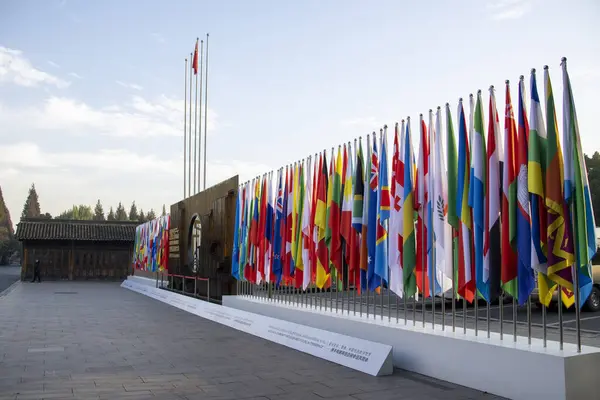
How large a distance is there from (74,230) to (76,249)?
1.27m

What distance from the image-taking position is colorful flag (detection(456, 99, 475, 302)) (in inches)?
246

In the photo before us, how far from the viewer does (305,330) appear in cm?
834

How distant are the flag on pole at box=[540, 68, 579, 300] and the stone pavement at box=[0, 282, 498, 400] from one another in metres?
1.44

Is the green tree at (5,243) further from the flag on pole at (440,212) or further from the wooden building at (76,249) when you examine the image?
the flag on pole at (440,212)

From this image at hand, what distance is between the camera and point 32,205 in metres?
105

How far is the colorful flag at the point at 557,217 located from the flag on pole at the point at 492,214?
64 cm

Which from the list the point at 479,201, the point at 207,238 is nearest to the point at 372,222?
the point at 479,201

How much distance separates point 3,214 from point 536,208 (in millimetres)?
102203

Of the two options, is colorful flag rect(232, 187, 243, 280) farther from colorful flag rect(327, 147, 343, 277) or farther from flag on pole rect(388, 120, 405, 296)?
flag on pole rect(388, 120, 405, 296)

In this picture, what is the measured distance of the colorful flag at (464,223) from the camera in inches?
246

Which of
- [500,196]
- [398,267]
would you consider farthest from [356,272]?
[500,196]

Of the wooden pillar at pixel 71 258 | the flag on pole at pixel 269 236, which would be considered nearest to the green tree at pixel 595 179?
the flag on pole at pixel 269 236

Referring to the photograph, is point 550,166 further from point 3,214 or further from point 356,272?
point 3,214

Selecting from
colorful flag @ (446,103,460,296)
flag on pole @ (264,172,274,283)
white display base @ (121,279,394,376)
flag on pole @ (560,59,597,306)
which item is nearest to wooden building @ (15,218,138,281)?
white display base @ (121,279,394,376)
